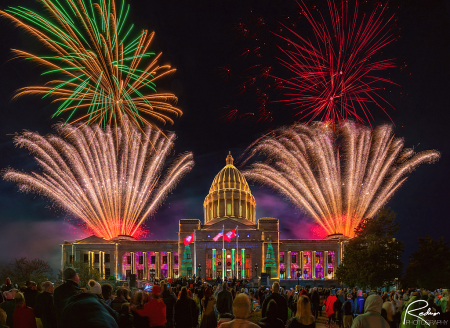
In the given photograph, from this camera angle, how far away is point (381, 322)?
303 inches

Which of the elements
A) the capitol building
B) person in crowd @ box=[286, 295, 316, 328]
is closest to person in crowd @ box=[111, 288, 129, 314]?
person in crowd @ box=[286, 295, 316, 328]

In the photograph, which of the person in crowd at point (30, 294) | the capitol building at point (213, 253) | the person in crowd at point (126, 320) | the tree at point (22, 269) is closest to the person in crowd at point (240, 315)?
the person in crowd at point (126, 320)

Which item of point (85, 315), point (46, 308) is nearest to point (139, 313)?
point (46, 308)

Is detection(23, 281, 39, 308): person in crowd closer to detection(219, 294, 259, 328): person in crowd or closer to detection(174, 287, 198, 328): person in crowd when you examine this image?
detection(174, 287, 198, 328): person in crowd

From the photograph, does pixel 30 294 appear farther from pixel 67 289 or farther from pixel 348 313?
pixel 348 313

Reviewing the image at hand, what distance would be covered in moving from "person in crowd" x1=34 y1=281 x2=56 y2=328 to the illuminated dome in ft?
294

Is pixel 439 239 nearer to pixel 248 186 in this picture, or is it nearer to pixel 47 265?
pixel 248 186

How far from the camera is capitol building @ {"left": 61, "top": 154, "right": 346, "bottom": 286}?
90312 mm

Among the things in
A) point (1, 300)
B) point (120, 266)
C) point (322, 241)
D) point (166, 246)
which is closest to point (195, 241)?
point (166, 246)

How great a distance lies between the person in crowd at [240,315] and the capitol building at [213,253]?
81995 millimetres

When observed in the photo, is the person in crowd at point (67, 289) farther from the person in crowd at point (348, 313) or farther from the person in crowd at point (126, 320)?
the person in crowd at point (348, 313)

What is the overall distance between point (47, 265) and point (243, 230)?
37.4 metres

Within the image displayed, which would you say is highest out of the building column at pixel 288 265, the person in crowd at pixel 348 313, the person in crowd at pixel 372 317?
the person in crowd at pixel 372 317

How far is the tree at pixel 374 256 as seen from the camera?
57906 mm
